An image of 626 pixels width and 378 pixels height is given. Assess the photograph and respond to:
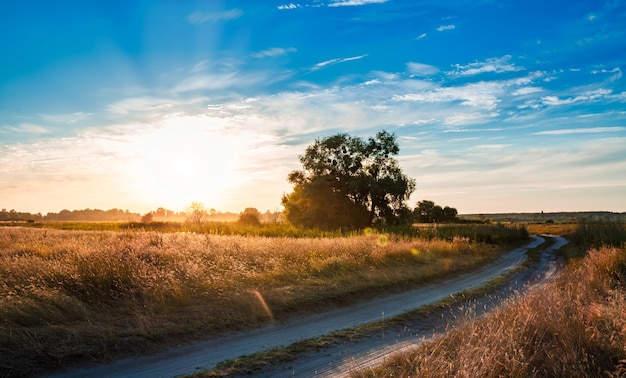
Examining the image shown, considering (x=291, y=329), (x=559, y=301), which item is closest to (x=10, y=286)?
(x=291, y=329)

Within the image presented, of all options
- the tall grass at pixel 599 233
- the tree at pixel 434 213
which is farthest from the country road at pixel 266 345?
the tree at pixel 434 213

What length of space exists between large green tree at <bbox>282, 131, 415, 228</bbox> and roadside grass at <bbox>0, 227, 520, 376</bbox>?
27697 millimetres

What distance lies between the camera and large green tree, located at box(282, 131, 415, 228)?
46.8 metres

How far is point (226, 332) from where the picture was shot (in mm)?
9719

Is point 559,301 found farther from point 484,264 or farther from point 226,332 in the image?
point 484,264

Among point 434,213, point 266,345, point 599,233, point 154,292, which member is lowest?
point 266,345

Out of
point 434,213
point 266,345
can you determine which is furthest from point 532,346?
point 434,213

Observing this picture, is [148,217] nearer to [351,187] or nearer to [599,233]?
[351,187]

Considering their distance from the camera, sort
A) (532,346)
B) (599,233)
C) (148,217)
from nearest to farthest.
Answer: (532,346)
(599,233)
(148,217)

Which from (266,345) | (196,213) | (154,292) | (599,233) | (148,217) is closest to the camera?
(266,345)

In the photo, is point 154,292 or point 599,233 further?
point 599,233

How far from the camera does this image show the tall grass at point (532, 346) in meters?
5.73

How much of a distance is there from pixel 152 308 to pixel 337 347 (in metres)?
4.64

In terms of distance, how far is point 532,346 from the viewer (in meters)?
6.74
